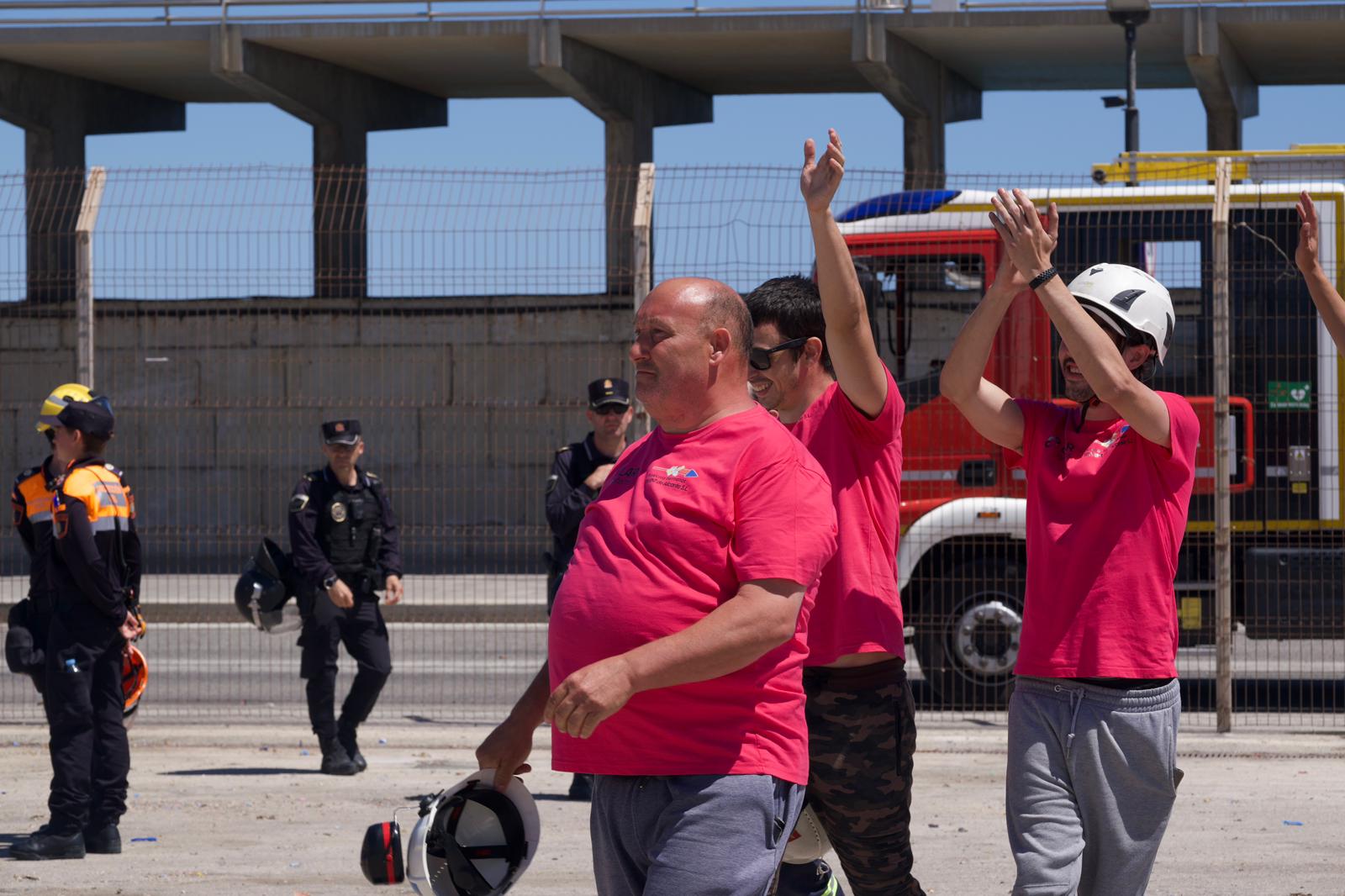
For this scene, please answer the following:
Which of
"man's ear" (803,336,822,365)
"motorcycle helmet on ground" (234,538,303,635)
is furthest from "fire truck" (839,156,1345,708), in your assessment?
"man's ear" (803,336,822,365)

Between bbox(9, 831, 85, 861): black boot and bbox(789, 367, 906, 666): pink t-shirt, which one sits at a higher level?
bbox(789, 367, 906, 666): pink t-shirt

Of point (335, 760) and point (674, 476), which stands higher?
point (674, 476)

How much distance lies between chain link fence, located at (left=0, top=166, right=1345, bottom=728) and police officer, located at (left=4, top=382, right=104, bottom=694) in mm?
3066

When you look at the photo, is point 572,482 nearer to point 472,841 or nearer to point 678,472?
point 472,841

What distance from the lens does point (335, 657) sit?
855 centimetres

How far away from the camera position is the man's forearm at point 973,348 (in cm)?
416

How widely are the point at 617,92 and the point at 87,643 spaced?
2013 cm

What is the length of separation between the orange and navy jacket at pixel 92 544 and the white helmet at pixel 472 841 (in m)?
3.29

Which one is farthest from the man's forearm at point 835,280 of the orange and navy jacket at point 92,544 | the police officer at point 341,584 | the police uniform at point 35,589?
the police officer at point 341,584

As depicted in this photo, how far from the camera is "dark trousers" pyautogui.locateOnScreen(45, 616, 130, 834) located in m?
6.50

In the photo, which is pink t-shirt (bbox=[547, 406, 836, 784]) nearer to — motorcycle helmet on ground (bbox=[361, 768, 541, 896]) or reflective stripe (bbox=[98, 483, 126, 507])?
motorcycle helmet on ground (bbox=[361, 768, 541, 896])

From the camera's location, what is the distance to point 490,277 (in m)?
10.7

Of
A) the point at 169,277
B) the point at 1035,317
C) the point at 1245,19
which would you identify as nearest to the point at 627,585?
the point at 1035,317

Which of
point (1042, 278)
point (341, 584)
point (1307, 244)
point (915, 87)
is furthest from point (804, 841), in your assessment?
point (915, 87)
